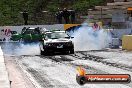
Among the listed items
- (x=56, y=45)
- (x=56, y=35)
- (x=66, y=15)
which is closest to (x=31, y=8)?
(x=66, y=15)

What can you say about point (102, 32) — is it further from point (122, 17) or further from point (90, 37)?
point (122, 17)

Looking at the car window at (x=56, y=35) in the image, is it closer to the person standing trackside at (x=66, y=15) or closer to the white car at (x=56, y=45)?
the white car at (x=56, y=45)

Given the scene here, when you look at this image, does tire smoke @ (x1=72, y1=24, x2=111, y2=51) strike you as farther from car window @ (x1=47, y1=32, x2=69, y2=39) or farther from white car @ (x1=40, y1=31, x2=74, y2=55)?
white car @ (x1=40, y1=31, x2=74, y2=55)

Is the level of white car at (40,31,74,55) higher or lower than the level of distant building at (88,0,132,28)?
lower

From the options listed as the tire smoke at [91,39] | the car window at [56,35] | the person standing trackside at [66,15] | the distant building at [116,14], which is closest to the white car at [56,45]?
the car window at [56,35]

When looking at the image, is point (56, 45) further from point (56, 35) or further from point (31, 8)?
point (31, 8)

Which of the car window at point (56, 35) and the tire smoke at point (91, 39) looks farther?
the tire smoke at point (91, 39)

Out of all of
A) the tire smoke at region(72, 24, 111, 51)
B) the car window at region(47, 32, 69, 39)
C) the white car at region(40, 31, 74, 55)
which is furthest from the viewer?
the tire smoke at region(72, 24, 111, 51)

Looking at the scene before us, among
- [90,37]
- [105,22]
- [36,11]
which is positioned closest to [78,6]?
[36,11]

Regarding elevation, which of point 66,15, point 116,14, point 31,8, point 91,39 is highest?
point 31,8

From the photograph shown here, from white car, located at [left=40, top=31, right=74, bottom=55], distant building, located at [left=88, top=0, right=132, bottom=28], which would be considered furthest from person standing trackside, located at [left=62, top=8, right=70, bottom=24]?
white car, located at [left=40, top=31, right=74, bottom=55]

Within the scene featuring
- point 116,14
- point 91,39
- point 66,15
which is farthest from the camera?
point 66,15

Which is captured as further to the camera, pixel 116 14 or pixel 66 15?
pixel 66 15

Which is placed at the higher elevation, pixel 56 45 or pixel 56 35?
pixel 56 35
